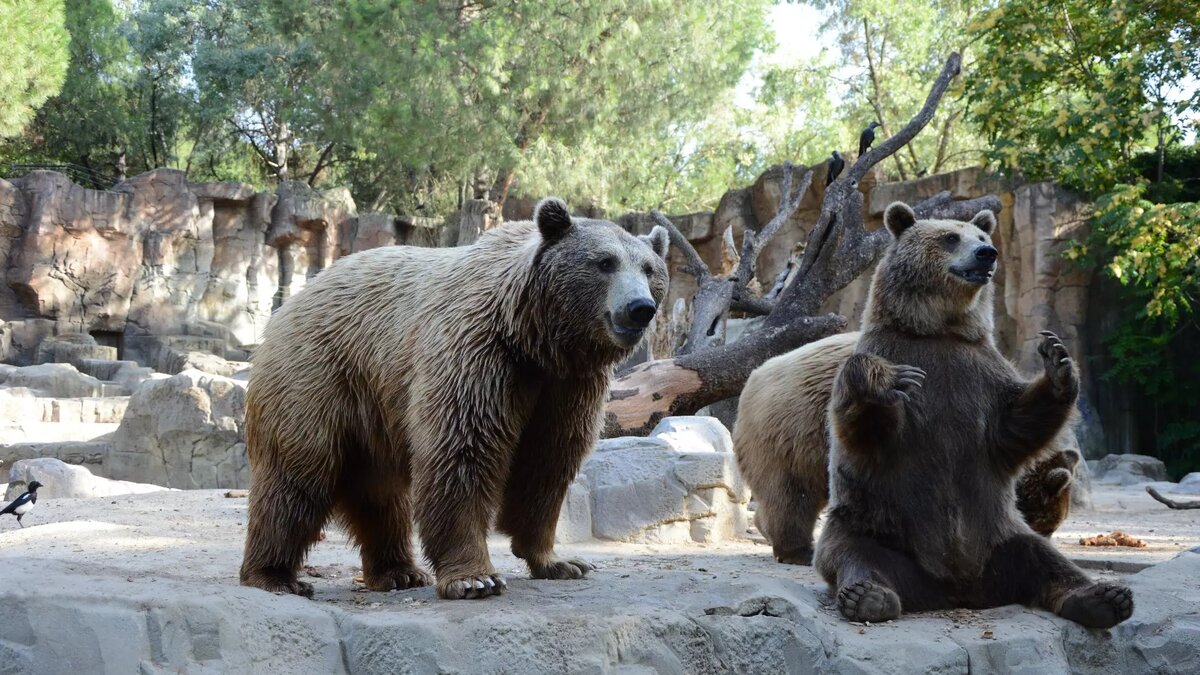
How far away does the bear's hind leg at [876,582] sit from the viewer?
3990mm

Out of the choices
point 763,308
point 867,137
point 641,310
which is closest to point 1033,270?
point 867,137

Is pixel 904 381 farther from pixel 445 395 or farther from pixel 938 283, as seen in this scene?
pixel 445 395

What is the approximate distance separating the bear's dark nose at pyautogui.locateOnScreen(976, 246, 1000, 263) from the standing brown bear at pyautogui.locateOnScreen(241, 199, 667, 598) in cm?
123

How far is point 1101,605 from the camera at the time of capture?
3943 millimetres

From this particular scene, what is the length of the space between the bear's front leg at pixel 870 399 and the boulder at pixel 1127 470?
13462 millimetres

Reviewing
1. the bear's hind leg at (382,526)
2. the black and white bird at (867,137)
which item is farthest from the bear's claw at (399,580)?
the black and white bird at (867,137)

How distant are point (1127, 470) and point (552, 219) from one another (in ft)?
48.6

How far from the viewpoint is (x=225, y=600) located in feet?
11.4

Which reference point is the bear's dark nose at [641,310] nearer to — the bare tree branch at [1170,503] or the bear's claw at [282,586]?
the bear's claw at [282,586]

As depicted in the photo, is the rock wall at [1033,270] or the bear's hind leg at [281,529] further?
the rock wall at [1033,270]

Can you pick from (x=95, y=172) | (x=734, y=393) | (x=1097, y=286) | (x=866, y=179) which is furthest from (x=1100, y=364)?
(x=95, y=172)

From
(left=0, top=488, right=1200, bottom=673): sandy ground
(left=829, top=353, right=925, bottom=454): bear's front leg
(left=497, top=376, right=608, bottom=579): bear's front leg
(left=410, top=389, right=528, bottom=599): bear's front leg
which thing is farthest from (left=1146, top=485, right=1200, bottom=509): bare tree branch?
(left=410, top=389, right=528, bottom=599): bear's front leg

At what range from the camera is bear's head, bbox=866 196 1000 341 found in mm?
4312

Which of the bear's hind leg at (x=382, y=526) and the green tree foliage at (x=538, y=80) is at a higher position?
the green tree foliage at (x=538, y=80)
